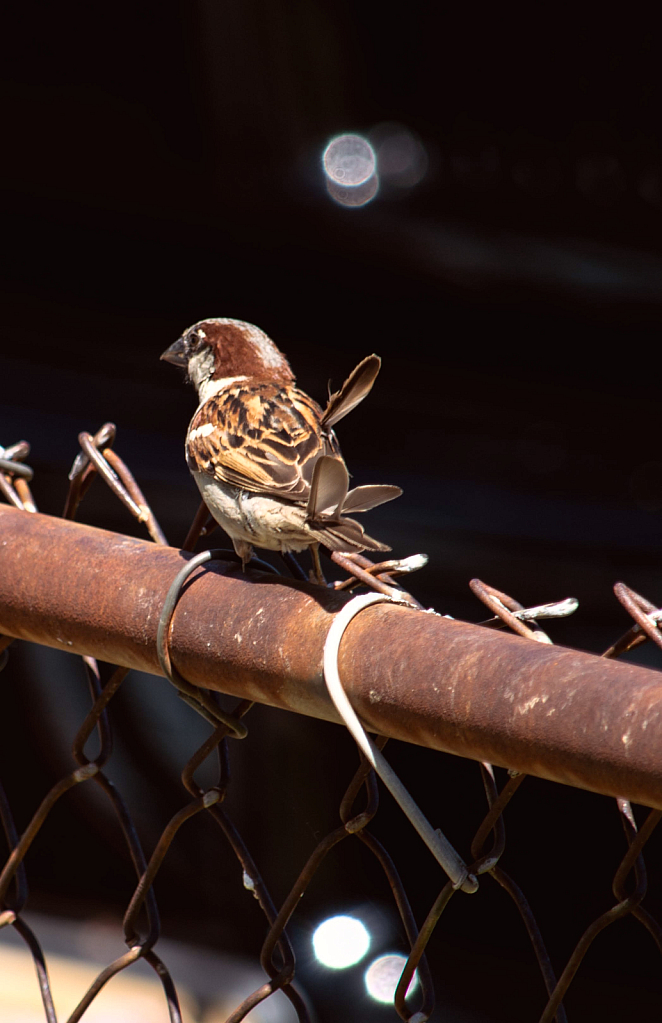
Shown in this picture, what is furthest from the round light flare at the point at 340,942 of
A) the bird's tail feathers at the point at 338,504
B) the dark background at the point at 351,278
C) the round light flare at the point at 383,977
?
the bird's tail feathers at the point at 338,504

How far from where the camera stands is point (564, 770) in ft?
2.70

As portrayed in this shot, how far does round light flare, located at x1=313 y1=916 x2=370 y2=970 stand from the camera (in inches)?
99.2

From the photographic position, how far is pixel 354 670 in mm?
962

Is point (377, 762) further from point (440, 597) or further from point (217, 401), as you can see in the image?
point (440, 597)

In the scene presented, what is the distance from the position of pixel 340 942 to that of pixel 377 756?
1815mm

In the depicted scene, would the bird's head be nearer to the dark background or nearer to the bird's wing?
the bird's wing

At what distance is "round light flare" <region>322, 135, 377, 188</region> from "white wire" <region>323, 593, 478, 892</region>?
2.50m

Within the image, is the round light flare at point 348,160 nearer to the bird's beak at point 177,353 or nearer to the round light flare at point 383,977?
the bird's beak at point 177,353

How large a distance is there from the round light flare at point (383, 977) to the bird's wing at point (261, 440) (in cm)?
137

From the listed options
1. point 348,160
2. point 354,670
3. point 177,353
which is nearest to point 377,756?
point 354,670

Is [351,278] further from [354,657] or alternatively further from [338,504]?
[354,657]

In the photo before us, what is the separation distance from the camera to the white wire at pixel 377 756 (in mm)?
900

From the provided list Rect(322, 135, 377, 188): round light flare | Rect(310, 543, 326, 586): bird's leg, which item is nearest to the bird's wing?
Rect(310, 543, 326, 586): bird's leg

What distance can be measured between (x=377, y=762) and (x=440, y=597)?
6.02ft
